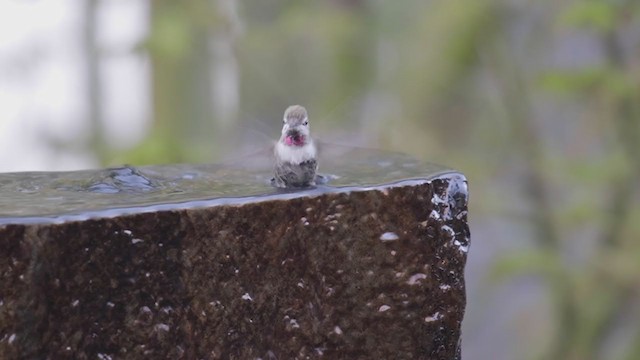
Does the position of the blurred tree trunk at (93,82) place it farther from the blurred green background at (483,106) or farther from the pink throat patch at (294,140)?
the pink throat patch at (294,140)

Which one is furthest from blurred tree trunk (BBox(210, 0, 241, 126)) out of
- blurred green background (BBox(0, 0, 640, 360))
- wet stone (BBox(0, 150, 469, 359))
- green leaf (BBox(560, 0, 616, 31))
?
wet stone (BBox(0, 150, 469, 359))

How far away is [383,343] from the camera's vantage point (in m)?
1.80

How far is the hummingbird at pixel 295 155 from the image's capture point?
181 cm

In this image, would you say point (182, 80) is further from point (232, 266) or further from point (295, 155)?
point (232, 266)

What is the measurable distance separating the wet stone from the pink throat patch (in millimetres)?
112

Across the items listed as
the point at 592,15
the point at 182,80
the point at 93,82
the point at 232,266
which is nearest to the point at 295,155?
the point at 232,266

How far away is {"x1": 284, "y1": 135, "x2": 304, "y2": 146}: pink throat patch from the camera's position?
1.83m

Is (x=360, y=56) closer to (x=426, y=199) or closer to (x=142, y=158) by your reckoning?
(x=142, y=158)

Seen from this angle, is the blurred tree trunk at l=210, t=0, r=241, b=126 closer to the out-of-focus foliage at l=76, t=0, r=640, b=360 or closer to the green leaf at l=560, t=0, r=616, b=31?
the out-of-focus foliage at l=76, t=0, r=640, b=360

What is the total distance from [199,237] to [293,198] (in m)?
0.20

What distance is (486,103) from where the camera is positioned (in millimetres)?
4863

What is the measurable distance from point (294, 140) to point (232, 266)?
0.34m

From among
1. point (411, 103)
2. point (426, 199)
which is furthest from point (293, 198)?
point (411, 103)

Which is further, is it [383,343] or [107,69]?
[107,69]
